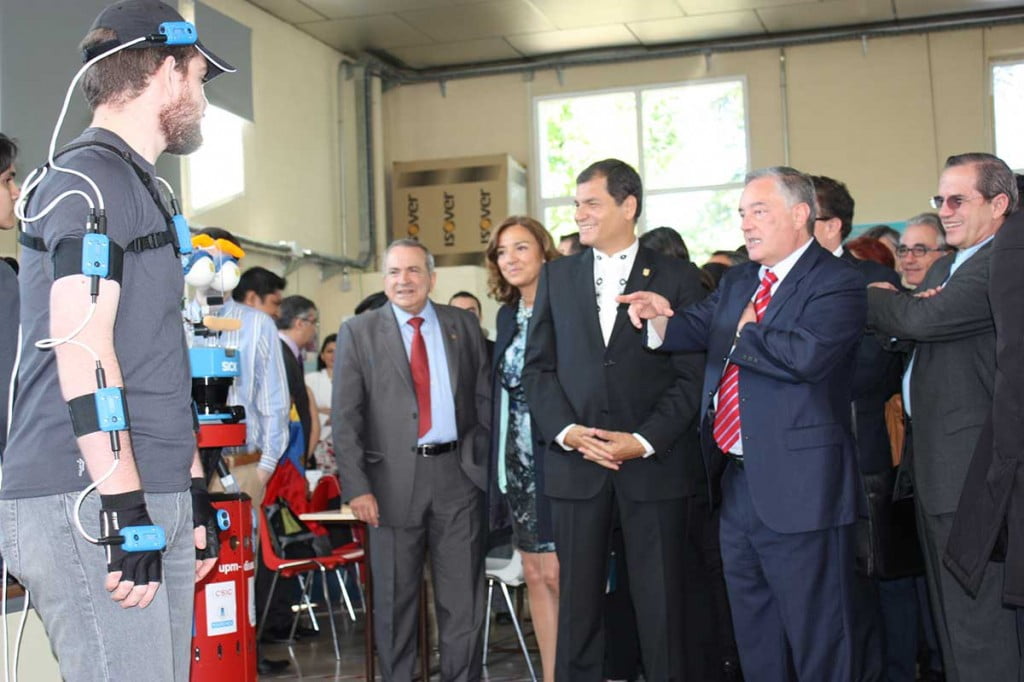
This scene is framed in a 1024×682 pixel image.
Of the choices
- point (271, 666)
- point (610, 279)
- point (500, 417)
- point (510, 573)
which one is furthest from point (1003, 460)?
point (271, 666)

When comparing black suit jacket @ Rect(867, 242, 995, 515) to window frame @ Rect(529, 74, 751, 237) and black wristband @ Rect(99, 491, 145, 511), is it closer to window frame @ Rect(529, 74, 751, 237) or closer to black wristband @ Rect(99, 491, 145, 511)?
black wristband @ Rect(99, 491, 145, 511)

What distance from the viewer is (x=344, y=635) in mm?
6805

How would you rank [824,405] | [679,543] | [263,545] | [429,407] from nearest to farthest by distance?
[824,405] → [679,543] → [429,407] → [263,545]

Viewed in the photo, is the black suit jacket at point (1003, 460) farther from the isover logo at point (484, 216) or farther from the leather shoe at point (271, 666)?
the isover logo at point (484, 216)

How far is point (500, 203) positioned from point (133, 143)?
29.7ft

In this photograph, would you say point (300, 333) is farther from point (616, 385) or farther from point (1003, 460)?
point (1003, 460)

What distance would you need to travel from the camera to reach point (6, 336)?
307 cm

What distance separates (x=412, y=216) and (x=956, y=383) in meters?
8.48

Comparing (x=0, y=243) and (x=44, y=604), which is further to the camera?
(x=0, y=243)

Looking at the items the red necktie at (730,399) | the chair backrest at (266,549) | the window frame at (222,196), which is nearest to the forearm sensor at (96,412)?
the red necktie at (730,399)

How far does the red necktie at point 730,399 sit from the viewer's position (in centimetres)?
364

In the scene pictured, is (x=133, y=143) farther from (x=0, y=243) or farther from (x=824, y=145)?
(x=824, y=145)

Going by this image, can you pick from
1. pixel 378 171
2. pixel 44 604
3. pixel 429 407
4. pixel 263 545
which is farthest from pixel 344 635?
pixel 378 171

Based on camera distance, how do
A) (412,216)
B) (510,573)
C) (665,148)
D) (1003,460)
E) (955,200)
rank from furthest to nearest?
(665,148)
(412,216)
(510,573)
(955,200)
(1003,460)
